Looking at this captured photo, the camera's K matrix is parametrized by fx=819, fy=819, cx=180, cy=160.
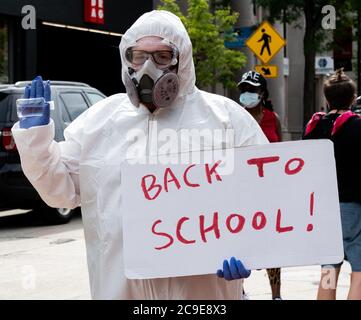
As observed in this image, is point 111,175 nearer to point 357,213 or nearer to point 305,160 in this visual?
point 305,160

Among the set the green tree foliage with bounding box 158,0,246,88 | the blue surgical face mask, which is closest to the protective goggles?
the blue surgical face mask

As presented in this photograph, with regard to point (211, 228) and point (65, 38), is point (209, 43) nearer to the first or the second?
point (65, 38)

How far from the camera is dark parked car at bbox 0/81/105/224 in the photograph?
35.2 ft

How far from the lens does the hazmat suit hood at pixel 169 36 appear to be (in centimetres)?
317

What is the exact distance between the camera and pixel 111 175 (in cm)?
306

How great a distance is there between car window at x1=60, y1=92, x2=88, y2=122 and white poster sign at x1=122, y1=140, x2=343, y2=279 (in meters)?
8.68

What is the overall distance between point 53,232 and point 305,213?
7.96 meters

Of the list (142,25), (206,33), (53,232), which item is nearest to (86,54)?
(206,33)

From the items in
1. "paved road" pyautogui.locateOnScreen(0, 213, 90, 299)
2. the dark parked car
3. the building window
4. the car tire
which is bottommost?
"paved road" pyautogui.locateOnScreen(0, 213, 90, 299)

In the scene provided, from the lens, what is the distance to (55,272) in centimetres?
782

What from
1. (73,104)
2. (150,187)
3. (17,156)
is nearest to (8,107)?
(17,156)

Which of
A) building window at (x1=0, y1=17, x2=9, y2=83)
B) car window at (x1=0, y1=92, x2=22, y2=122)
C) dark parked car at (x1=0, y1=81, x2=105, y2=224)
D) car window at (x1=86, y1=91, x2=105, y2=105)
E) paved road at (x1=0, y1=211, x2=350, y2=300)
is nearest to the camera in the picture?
paved road at (x1=0, y1=211, x2=350, y2=300)

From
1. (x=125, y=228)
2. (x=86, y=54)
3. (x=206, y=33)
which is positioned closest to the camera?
(x=125, y=228)

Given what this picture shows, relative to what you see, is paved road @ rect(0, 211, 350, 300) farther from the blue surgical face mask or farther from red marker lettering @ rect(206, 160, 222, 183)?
red marker lettering @ rect(206, 160, 222, 183)
